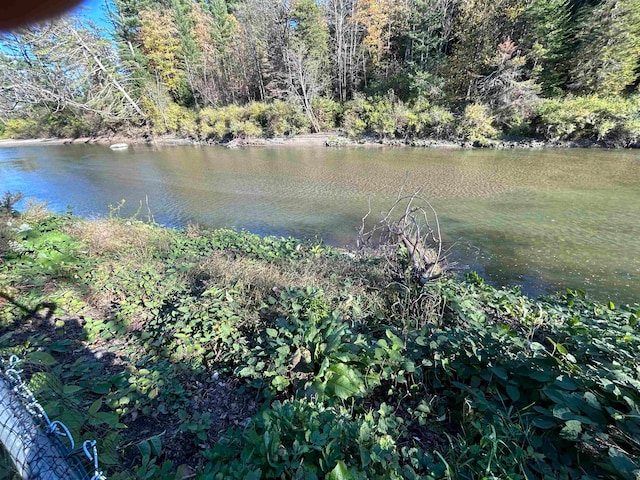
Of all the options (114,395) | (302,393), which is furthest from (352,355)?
(114,395)

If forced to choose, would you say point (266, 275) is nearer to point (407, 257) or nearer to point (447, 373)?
point (407, 257)

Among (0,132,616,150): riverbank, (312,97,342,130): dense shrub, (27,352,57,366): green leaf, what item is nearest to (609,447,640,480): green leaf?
(27,352,57,366): green leaf

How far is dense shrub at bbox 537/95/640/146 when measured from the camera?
16656mm

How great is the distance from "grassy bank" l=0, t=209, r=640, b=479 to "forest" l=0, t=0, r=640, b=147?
11863 millimetres

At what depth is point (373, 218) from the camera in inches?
352

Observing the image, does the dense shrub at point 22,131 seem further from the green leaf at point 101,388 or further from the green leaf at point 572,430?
the green leaf at point 572,430

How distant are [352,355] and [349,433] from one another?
61 centimetres

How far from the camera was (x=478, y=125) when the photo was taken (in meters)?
20.0

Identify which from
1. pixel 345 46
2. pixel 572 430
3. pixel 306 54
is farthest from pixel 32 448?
pixel 345 46

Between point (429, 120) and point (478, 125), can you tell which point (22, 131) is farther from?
point (478, 125)

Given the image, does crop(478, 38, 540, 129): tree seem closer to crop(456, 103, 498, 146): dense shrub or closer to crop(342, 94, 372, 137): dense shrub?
crop(456, 103, 498, 146): dense shrub

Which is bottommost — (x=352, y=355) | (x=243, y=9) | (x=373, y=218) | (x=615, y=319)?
(x=373, y=218)

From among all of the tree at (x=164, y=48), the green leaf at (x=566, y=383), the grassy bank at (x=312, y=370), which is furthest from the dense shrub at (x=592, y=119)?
the tree at (x=164, y=48)

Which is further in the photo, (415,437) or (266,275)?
(266,275)
